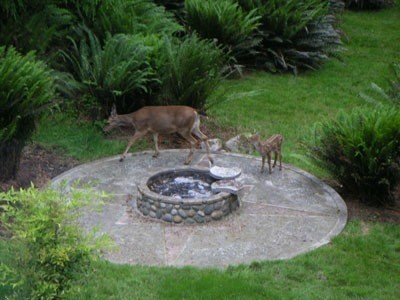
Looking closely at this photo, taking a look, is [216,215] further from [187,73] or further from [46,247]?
→ [187,73]

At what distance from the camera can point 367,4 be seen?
2388 centimetres

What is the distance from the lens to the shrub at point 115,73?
11.7m

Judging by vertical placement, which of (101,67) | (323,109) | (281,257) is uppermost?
(101,67)

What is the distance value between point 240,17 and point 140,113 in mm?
6614

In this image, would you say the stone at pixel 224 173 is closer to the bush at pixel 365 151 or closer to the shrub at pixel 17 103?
the bush at pixel 365 151

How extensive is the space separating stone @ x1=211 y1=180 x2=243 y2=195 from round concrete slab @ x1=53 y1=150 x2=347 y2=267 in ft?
1.14

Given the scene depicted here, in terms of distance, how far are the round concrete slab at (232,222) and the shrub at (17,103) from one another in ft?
2.65

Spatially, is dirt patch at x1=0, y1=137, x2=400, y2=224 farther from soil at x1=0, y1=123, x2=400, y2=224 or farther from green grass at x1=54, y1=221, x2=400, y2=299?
green grass at x1=54, y1=221, x2=400, y2=299

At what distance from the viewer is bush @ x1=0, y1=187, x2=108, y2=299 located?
561cm

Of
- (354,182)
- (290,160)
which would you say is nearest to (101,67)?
(290,160)

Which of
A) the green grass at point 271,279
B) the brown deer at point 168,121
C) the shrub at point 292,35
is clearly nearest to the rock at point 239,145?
the brown deer at point 168,121

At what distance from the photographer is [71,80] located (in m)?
12.3

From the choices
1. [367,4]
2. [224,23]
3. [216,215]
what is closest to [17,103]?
[216,215]

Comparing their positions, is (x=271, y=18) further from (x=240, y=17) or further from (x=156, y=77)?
(x=156, y=77)
